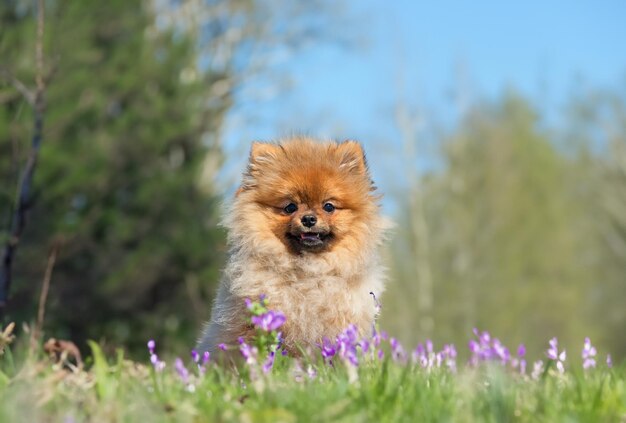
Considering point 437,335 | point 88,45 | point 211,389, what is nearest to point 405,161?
point 437,335

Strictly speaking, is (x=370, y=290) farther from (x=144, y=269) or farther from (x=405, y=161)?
(x=405, y=161)

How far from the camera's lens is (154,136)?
26797 millimetres

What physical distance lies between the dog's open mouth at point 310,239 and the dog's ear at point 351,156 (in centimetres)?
58

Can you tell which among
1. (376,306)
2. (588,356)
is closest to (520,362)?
(588,356)

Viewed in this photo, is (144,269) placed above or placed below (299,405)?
above

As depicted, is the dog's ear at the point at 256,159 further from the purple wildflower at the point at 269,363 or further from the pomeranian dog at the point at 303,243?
the purple wildflower at the point at 269,363

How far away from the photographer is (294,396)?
3.87 meters

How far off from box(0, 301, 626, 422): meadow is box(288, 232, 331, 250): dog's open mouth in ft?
4.47

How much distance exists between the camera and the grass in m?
3.66

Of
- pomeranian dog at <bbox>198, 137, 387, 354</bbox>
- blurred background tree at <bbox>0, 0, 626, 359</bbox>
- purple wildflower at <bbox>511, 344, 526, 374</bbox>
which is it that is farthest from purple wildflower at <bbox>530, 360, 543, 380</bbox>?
blurred background tree at <bbox>0, 0, 626, 359</bbox>

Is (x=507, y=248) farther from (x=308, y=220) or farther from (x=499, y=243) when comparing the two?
(x=308, y=220)

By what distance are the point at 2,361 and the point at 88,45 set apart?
20953 millimetres

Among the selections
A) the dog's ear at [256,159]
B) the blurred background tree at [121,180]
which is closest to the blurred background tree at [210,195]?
the blurred background tree at [121,180]

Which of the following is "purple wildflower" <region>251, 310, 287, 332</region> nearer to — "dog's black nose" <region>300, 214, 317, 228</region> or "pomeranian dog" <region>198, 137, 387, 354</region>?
"pomeranian dog" <region>198, 137, 387, 354</region>
